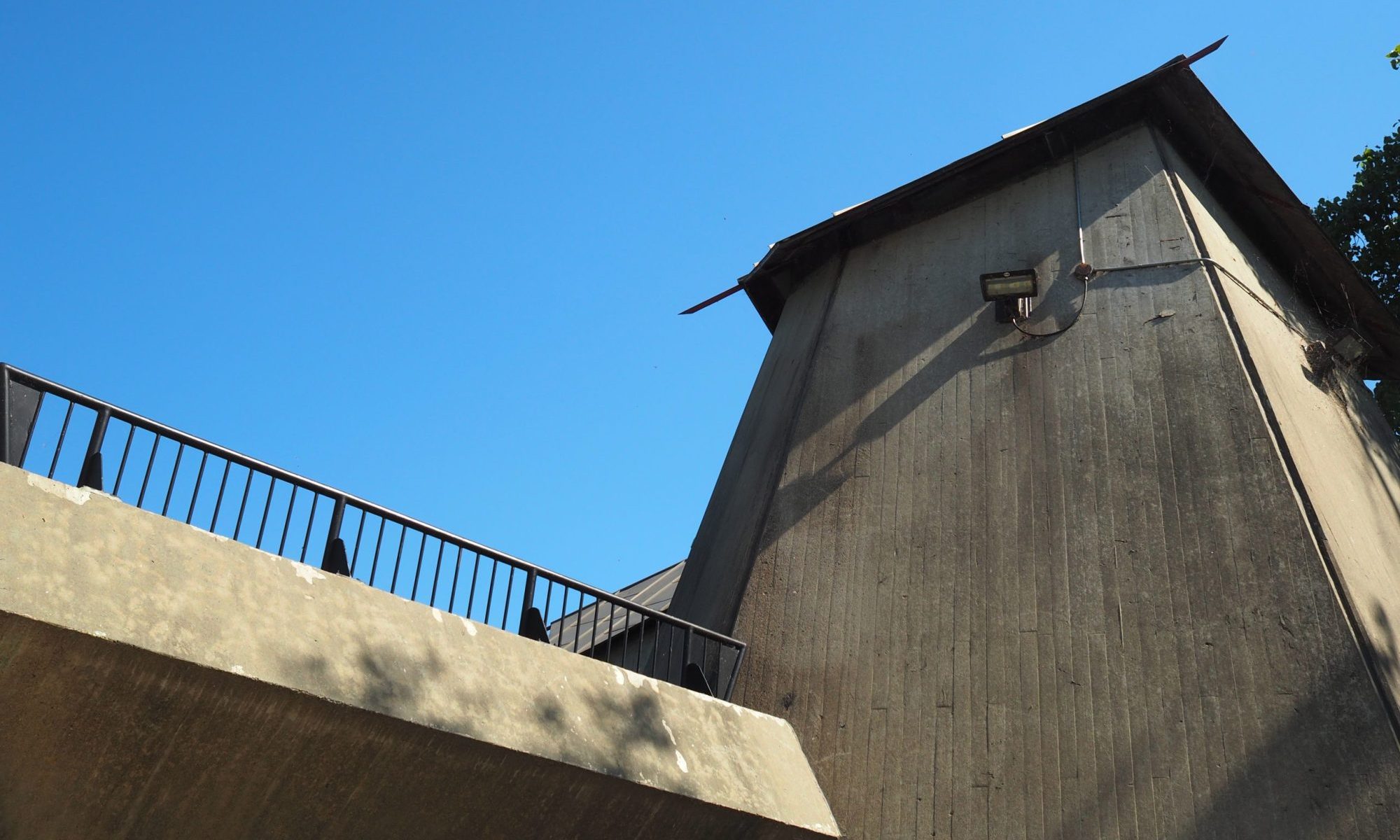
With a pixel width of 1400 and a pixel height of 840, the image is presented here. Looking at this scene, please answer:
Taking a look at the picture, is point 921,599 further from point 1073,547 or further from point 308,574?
point 308,574

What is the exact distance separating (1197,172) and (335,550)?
9.44 meters

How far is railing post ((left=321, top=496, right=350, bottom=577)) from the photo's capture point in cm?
734

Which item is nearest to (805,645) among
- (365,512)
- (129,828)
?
(365,512)

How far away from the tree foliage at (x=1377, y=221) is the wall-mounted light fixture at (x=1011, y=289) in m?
7.64

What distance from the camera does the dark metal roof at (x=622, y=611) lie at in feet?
48.3

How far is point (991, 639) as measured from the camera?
9.50 metres

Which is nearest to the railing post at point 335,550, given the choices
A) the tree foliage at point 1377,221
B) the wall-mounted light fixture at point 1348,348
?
the wall-mounted light fixture at point 1348,348

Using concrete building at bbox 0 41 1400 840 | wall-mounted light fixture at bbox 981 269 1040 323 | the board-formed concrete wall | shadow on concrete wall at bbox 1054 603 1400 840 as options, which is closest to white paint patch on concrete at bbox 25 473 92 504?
concrete building at bbox 0 41 1400 840

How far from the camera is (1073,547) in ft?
31.6

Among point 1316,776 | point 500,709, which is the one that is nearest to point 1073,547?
point 1316,776

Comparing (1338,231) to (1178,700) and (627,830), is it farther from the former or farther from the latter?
(627,830)

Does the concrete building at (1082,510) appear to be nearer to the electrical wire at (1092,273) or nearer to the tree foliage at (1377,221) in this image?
the electrical wire at (1092,273)

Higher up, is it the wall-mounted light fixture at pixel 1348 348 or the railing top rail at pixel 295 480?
the wall-mounted light fixture at pixel 1348 348

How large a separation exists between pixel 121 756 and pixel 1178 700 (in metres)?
6.79
